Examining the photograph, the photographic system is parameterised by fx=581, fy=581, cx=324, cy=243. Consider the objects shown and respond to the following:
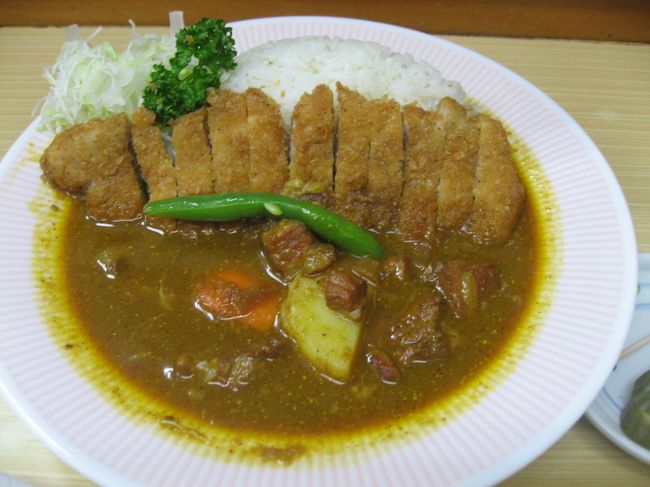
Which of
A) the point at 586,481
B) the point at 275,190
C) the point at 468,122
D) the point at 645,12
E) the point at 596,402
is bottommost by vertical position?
the point at 586,481

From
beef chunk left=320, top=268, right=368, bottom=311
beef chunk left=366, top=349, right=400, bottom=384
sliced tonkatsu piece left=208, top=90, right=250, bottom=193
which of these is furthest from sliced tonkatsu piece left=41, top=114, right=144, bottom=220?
beef chunk left=366, top=349, right=400, bottom=384

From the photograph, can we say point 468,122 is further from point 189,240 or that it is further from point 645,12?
point 645,12

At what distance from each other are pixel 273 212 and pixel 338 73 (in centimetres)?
85

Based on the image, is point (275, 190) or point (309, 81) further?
point (309, 81)

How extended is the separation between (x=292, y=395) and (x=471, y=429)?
645mm

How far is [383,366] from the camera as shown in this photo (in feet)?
7.20

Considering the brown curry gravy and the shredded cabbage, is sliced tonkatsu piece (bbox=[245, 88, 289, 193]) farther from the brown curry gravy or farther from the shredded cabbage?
the shredded cabbage

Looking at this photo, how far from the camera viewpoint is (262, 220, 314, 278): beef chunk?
2.52 meters

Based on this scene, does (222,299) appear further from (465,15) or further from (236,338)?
(465,15)

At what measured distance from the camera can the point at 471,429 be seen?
198cm

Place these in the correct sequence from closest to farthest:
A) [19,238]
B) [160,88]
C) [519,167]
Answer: [19,238], [160,88], [519,167]

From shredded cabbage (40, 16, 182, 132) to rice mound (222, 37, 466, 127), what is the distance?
17.9 inches

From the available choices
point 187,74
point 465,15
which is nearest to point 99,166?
point 187,74

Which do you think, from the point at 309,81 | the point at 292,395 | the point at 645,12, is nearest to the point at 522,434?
the point at 292,395
